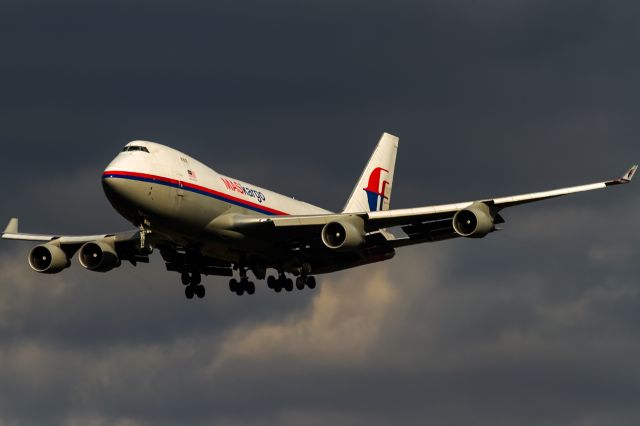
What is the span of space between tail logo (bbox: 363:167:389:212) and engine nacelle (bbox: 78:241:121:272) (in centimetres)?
1878

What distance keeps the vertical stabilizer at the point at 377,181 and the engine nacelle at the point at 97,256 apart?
55.3 feet

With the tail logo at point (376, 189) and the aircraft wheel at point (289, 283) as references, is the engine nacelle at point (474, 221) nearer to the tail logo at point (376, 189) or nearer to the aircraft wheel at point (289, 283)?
the aircraft wheel at point (289, 283)

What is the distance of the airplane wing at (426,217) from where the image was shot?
2800 inches

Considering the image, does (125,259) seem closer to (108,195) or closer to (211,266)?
(211,266)

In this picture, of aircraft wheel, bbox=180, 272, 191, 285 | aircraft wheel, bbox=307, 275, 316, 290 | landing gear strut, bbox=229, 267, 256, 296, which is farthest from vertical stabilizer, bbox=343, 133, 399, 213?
aircraft wheel, bbox=180, 272, 191, 285

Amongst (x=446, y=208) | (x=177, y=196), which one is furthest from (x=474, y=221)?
(x=177, y=196)

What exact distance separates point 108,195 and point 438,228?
61.0ft

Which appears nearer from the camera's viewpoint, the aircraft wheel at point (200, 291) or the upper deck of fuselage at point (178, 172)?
the upper deck of fuselage at point (178, 172)

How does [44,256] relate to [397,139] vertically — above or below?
below

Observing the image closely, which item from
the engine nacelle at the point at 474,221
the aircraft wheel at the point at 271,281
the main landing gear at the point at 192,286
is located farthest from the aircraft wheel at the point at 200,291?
the engine nacelle at the point at 474,221

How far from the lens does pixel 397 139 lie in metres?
95.1

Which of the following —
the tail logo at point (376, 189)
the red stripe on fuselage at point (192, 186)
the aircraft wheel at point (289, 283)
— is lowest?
the aircraft wheel at point (289, 283)

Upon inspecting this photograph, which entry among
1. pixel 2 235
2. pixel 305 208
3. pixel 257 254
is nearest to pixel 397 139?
pixel 305 208

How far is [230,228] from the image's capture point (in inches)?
2876
